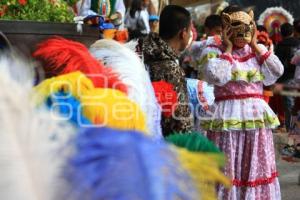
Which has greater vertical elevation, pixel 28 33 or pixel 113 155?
pixel 28 33

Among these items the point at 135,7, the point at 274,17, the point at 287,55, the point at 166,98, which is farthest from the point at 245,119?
the point at 274,17

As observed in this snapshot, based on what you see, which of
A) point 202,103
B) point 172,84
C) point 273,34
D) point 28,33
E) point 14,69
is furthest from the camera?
point 273,34

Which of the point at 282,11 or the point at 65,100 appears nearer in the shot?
the point at 65,100

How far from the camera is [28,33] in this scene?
8.25 ft

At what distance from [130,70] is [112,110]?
0.32 metres

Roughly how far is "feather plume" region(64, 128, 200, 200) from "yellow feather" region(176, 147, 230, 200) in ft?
0.34

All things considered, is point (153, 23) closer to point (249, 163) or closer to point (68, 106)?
point (249, 163)

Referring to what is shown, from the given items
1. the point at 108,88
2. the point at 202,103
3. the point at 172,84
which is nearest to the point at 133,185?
the point at 108,88

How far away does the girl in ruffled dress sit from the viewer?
151 inches

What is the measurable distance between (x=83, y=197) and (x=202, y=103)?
3.21 metres

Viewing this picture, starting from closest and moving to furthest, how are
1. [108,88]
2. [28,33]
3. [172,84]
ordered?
1. [108,88]
2. [28,33]
3. [172,84]

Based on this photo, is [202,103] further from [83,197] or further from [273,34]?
[273,34]

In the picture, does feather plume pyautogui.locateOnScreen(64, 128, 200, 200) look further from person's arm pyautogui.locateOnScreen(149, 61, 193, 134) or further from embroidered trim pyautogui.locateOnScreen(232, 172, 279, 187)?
embroidered trim pyautogui.locateOnScreen(232, 172, 279, 187)

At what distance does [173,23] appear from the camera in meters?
3.40
